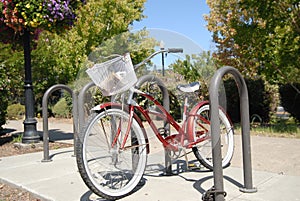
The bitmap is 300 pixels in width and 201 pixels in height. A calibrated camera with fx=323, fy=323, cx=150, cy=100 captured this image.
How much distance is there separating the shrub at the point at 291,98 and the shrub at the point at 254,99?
60 cm

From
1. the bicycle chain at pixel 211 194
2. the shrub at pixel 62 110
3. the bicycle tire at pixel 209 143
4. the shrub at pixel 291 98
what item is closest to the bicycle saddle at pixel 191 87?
the bicycle tire at pixel 209 143

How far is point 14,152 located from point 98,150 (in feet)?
12.3

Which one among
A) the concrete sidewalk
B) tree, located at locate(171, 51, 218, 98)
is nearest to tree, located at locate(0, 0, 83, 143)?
the concrete sidewalk

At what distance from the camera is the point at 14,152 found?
612cm

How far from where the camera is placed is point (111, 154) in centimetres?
301

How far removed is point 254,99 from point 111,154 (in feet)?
24.9

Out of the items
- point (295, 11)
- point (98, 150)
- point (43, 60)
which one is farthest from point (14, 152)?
point (43, 60)


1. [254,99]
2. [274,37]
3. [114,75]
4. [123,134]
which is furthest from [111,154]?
[254,99]

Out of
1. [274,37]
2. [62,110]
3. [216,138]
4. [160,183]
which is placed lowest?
[160,183]

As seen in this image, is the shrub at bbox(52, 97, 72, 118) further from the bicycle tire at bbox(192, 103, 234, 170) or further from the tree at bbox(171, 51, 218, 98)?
the tree at bbox(171, 51, 218, 98)

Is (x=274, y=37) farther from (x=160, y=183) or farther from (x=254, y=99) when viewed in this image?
(x=160, y=183)

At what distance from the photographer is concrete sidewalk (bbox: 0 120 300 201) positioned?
304 cm

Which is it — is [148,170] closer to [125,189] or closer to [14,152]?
[125,189]

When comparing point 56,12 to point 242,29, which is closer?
point 56,12
